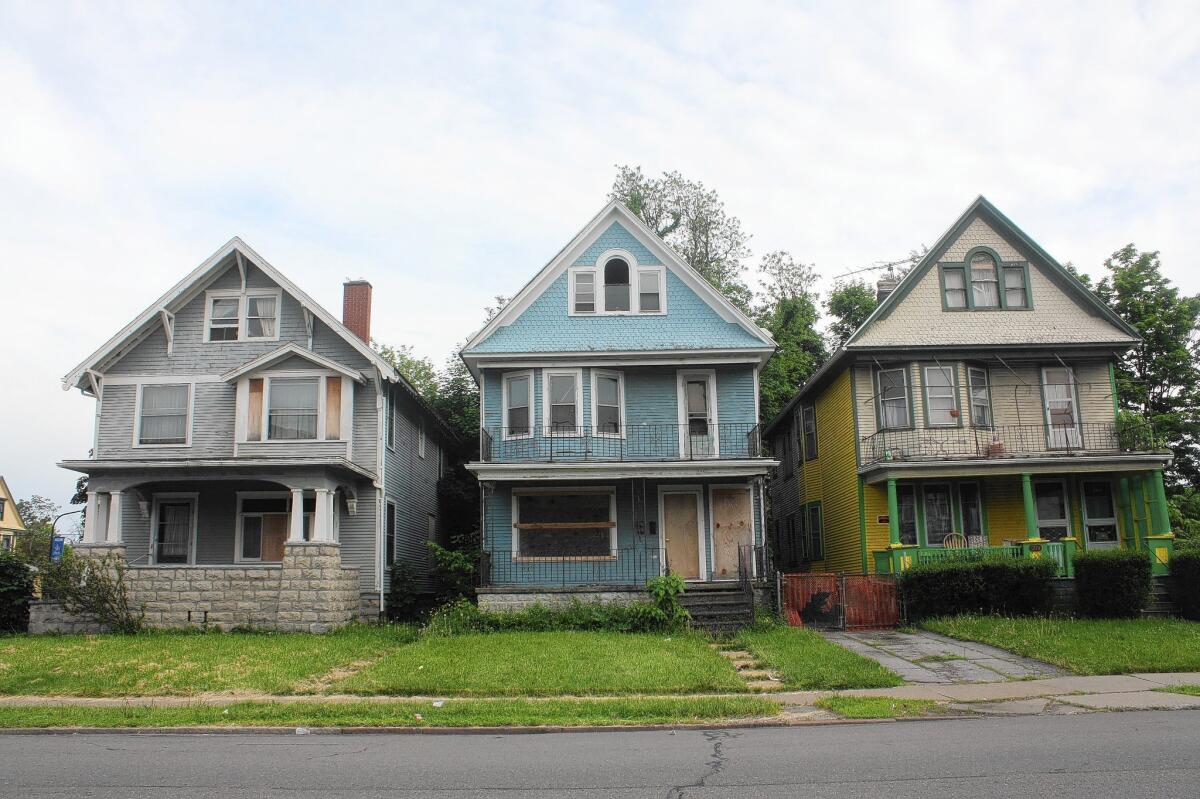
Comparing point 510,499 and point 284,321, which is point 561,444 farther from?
point 284,321

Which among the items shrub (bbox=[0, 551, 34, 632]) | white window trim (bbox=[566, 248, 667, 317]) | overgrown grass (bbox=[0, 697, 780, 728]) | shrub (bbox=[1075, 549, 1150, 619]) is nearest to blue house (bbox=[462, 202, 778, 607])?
white window trim (bbox=[566, 248, 667, 317])

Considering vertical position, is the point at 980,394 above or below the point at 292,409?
above

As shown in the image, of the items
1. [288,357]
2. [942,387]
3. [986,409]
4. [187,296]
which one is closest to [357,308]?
[288,357]

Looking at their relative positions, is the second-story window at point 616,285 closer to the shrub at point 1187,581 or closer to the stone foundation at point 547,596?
the stone foundation at point 547,596

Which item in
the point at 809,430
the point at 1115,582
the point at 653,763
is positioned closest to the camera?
the point at 653,763

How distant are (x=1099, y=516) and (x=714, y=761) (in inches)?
768

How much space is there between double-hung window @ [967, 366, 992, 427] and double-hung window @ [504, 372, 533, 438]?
435 inches

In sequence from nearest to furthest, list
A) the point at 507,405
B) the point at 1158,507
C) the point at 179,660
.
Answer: the point at 179,660
the point at 1158,507
the point at 507,405

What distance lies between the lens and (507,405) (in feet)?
76.7

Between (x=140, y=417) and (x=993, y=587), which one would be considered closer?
(x=993, y=587)

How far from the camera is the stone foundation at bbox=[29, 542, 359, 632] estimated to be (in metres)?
20.5

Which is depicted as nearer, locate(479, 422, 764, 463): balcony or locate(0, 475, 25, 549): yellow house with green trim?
locate(479, 422, 764, 463): balcony

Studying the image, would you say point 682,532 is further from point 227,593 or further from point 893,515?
point 227,593

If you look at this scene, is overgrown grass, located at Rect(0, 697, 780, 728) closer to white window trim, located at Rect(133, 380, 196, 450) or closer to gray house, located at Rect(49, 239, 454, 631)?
gray house, located at Rect(49, 239, 454, 631)
